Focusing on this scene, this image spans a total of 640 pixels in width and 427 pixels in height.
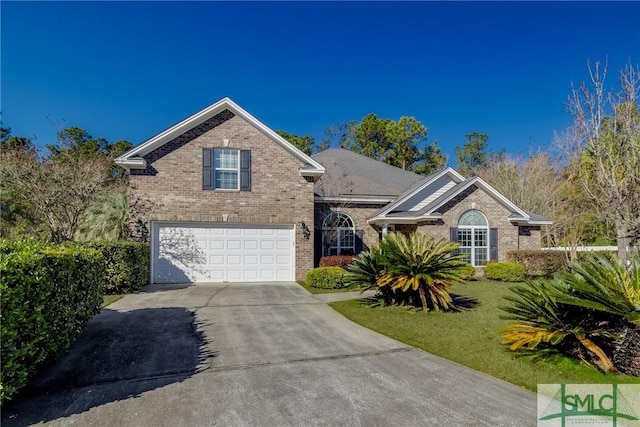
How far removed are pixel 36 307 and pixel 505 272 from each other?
15703 mm

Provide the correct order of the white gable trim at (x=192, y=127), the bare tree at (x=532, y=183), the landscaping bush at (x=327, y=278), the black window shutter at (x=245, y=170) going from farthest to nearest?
1. the bare tree at (x=532, y=183)
2. the black window shutter at (x=245, y=170)
3. the white gable trim at (x=192, y=127)
4. the landscaping bush at (x=327, y=278)

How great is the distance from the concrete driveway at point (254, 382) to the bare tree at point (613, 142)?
11.5 meters

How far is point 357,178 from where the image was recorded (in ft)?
62.7

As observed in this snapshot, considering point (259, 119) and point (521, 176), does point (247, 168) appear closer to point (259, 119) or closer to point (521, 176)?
point (259, 119)

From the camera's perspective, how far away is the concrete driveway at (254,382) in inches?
145

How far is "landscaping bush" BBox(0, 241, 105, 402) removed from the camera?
11.5ft

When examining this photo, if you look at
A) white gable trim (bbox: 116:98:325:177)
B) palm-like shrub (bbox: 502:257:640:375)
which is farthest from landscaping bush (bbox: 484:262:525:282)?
palm-like shrub (bbox: 502:257:640:375)

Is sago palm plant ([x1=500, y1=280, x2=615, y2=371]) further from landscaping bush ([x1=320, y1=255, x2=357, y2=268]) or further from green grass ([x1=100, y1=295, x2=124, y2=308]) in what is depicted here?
green grass ([x1=100, y1=295, x2=124, y2=308])

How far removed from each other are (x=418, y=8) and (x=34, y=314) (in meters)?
13.6

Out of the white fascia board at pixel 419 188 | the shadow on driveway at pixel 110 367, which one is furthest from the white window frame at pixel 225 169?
the shadow on driveway at pixel 110 367

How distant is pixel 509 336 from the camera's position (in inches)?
220

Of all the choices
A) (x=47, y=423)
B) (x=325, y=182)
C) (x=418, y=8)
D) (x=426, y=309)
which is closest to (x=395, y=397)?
(x=47, y=423)

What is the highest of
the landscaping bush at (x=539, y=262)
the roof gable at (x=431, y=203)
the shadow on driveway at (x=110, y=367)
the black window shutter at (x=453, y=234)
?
the roof gable at (x=431, y=203)

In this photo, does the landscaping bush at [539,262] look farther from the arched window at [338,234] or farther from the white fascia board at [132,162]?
the white fascia board at [132,162]
